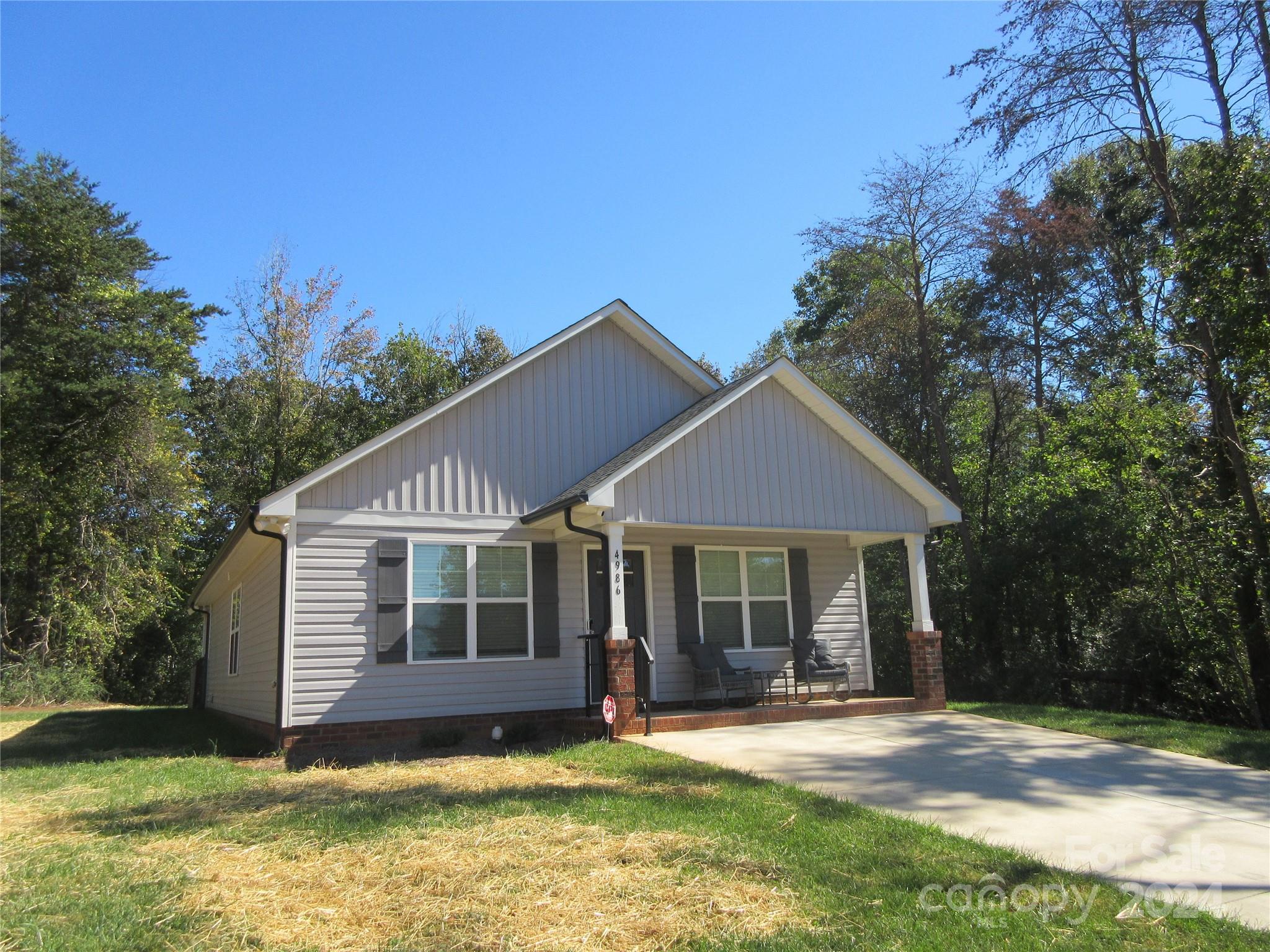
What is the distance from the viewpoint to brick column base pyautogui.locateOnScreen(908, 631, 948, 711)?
11672 mm

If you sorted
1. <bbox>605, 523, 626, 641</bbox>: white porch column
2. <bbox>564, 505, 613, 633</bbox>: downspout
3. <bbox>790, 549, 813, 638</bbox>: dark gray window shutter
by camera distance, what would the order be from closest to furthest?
<bbox>605, 523, 626, 641</bbox>: white porch column, <bbox>564, 505, 613, 633</bbox>: downspout, <bbox>790, 549, 813, 638</bbox>: dark gray window shutter

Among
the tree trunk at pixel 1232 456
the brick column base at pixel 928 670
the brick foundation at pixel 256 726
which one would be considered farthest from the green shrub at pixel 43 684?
the tree trunk at pixel 1232 456

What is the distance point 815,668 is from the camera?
1223 cm

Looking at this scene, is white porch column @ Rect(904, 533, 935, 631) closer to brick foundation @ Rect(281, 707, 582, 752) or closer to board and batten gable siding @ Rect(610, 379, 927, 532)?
board and batten gable siding @ Rect(610, 379, 927, 532)

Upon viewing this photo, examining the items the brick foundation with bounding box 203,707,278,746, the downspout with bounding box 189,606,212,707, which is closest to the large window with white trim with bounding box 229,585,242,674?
the brick foundation with bounding box 203,707,278,746

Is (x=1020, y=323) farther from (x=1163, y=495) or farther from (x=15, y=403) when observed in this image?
(x=15, y=403)

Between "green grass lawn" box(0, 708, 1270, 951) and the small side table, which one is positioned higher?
the small side table

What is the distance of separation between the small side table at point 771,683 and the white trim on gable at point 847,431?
3.00 m

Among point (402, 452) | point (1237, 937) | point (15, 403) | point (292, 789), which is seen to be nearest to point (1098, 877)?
point (1237, 937)

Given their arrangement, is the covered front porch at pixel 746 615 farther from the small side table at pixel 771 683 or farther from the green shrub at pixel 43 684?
the green shrub at pixel 43 684

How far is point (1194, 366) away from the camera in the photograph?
549 inches

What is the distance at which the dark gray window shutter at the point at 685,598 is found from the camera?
11984 mm

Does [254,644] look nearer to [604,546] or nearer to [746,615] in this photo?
[604,546]

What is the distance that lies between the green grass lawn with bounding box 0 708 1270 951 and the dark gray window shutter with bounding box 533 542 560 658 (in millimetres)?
3560
